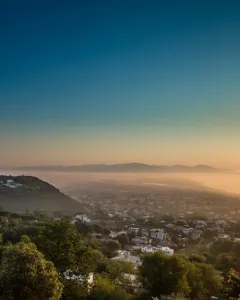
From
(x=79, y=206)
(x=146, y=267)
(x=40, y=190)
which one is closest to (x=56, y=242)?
(x=146, y=267)

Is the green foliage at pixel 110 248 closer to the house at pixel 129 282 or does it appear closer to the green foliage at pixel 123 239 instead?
the green foliage at pixel 123 239

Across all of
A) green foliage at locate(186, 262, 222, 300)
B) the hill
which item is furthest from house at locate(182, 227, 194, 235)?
green foliage at locate(186, 262, 222, 300)

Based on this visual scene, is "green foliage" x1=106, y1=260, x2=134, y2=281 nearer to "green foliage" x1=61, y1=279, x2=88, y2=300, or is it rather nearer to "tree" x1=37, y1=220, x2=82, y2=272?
"green foliage" x1=61, y1=279, x2=88, y2=300

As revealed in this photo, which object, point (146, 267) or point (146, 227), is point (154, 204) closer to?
point (146, 227)

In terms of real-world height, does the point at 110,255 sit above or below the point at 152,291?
below

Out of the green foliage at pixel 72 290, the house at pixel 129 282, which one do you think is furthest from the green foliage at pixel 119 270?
the green foliage at pixel 72 290
